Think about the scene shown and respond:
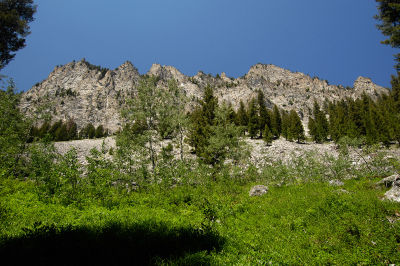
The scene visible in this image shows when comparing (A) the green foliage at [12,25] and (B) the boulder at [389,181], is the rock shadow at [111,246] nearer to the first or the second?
(B) the boulder at [389,181]

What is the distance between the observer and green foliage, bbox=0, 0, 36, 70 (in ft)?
35.2

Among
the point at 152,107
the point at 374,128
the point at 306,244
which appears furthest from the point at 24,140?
the point at 374,128

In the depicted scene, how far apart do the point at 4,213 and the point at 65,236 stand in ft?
11.0

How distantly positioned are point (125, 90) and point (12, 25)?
150 m

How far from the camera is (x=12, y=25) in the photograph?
11039mm

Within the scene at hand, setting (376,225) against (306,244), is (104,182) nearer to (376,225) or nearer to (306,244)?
(306,244)

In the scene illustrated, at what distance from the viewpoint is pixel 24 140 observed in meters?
21.8

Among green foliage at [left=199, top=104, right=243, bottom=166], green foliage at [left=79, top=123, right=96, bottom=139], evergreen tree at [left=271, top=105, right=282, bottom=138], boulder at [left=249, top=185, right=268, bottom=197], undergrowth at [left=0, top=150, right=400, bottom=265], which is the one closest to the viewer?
undergrowth at [left=0, top=150, right=400, bottom=265]

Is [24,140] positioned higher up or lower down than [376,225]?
higher up

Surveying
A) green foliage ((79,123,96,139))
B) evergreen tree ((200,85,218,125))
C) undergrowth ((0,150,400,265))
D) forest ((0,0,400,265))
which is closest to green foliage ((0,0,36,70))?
forest ((0,0,400,265))

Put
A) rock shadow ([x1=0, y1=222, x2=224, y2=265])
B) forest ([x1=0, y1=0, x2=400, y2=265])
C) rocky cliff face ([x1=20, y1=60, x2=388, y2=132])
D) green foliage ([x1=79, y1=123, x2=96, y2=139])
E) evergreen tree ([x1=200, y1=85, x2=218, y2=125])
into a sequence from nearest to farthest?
rock shadow ([x1=0, y1=222, x2=224, y2=265]) < forest ([x1=0, y1=0, x2=400, y2=265]) < evergreen tree ([x1=200, y1=85, x2=218, y2=125]) < green foliage ([x1=79, y1=123, x2=96, y2=139]) < rocky cliff face ([x1=20, y1=60, x2=388, y2=132])

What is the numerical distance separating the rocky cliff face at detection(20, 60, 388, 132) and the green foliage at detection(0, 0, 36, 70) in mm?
112871

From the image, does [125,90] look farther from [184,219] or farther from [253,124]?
[184,219]

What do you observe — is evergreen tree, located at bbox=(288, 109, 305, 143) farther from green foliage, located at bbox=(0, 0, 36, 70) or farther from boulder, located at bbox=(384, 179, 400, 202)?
green foliage, located at bbox=(0, 0, 36, 70)
